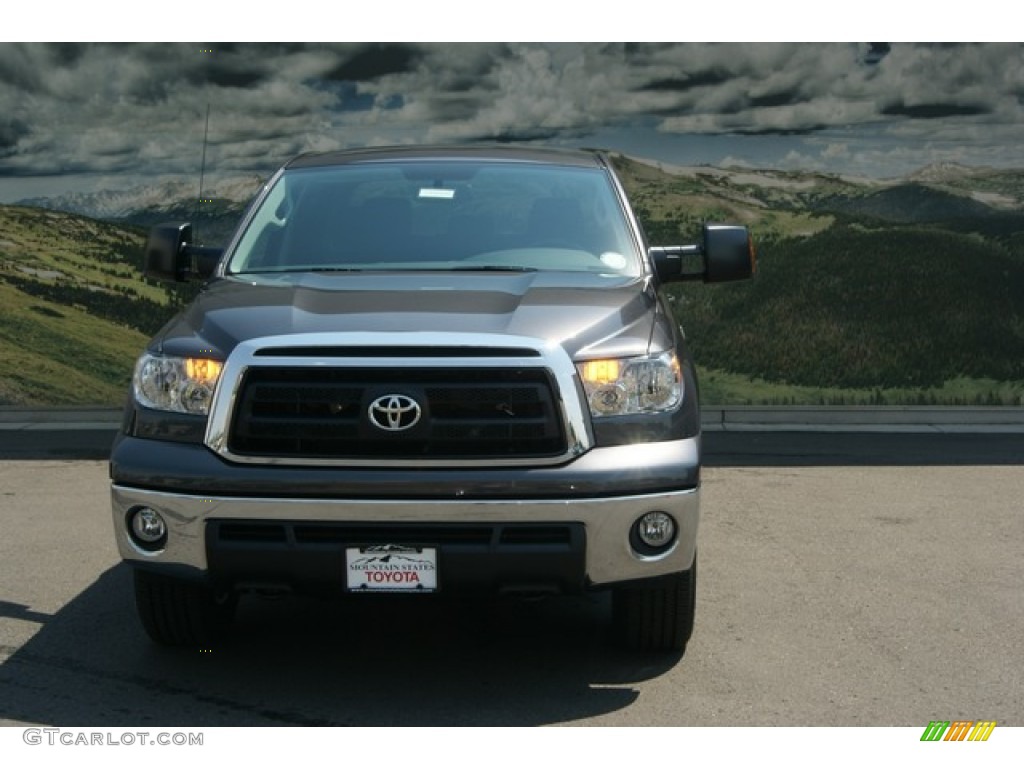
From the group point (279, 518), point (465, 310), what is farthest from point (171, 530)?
point (465, 310)

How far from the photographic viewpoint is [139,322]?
1352cm

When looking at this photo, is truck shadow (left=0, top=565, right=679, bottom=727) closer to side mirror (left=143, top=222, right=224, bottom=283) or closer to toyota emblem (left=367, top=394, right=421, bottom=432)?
toyota emblem (left=367, top=394, right=421, bottom=432)

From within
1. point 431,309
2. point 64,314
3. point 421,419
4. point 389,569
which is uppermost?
point 431,309

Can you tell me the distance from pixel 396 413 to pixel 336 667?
44.0 inches

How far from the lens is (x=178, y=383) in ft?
18.7

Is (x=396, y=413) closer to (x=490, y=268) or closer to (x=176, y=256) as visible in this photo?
(x=490, y=268)

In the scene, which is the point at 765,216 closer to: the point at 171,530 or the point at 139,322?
the point at 139,322

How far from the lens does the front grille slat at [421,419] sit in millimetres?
5492

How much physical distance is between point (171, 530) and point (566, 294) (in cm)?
163

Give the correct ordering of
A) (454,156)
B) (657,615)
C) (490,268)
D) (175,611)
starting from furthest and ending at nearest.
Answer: (454,156) < (490,268) < (175,611) < (657,615)
